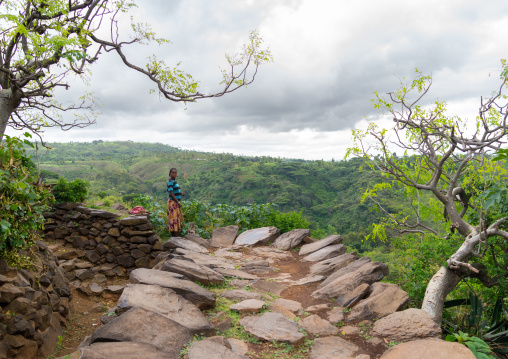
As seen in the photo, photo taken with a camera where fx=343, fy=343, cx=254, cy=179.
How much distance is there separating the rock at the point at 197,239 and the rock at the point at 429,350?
17.2 ft

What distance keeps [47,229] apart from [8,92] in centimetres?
294

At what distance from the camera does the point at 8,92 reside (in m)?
6.98

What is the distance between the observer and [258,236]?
815 centimetres

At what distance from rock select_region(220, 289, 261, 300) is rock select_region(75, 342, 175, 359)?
175 cm

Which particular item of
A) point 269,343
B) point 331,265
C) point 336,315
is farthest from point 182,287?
point 331,265

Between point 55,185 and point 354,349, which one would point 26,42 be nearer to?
point 55,185

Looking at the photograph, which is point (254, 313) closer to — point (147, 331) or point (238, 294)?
point (238, 294)

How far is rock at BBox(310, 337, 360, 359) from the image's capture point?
302 cm

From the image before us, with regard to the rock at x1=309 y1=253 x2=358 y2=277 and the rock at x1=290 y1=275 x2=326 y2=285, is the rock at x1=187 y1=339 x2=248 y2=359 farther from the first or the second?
the rock at x1=309 y1=253 x2=358 y2=277

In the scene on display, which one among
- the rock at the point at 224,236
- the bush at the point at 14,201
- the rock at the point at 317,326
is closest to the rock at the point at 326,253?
the rock at the point at 224,236

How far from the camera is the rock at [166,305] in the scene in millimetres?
3176

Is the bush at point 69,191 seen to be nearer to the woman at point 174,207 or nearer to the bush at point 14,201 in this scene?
the woman at point 174,207

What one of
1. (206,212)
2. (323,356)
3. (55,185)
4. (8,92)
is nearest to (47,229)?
(55,185)

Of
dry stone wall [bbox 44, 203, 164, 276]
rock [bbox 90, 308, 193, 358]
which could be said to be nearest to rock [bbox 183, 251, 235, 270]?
dry stone wall [bbox 44, 203, 164, 276]
